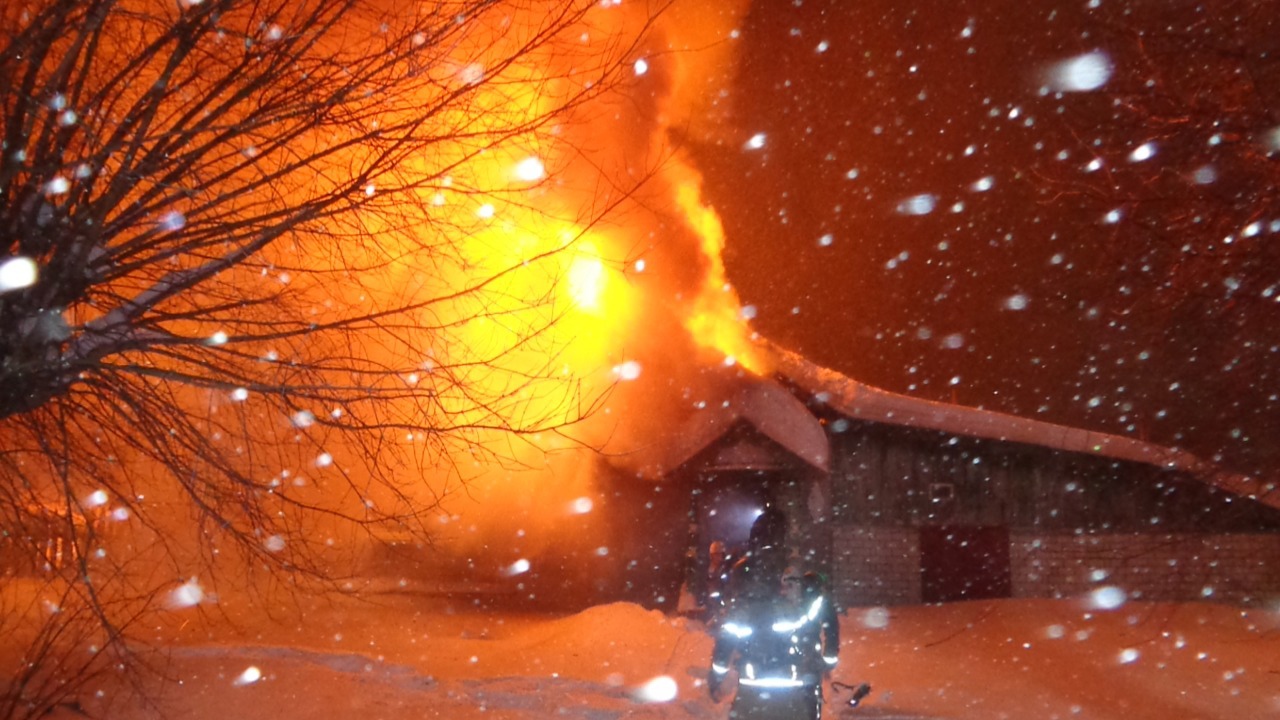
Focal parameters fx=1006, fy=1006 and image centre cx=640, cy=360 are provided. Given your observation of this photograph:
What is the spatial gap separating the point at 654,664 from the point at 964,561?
30.4 ft

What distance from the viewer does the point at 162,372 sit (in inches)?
178

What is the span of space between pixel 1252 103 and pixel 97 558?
29.3 ft

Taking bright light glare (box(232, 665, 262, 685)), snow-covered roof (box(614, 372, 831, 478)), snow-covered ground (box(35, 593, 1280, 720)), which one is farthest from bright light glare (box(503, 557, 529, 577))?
bright light glare (box(232, 665, 262, 685))

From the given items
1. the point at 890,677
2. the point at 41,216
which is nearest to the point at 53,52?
the point at 41,216

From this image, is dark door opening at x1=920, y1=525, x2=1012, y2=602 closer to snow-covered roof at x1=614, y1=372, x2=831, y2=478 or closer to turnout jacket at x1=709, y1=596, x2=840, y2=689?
snow-covered roof at x1=614, y1=372, x2=831, y2=478

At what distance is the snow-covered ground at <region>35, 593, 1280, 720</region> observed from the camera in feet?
31.7

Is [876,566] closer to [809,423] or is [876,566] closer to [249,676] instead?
[809,423]

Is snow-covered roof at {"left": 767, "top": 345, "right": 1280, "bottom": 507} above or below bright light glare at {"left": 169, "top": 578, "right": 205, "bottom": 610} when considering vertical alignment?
above

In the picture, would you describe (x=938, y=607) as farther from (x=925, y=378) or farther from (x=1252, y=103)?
(x=925, y=378)

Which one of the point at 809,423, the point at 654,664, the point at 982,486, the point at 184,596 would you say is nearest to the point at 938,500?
the point at 982,486

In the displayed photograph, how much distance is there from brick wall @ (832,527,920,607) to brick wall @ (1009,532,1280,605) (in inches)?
76.6

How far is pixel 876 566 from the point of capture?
18.3 metres

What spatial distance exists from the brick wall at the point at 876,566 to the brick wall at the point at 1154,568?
195 centimetres

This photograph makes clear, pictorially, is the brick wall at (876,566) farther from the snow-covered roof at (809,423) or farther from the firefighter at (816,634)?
the firefighter at (816,634)
